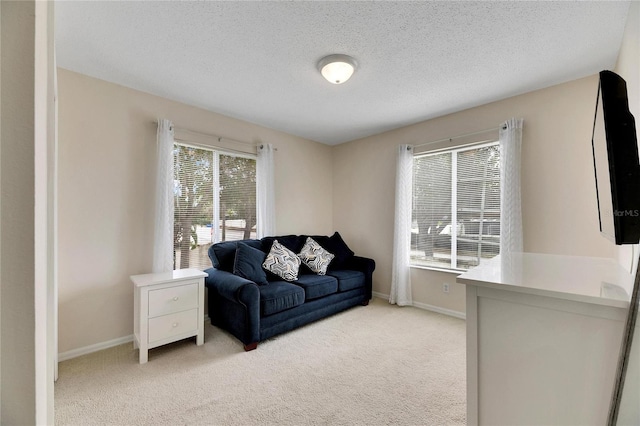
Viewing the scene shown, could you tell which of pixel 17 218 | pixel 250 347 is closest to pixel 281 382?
pixel 250 347

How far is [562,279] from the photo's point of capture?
114 cm

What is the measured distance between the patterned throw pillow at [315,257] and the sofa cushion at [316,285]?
180mm

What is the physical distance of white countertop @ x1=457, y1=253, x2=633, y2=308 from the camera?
0.94m

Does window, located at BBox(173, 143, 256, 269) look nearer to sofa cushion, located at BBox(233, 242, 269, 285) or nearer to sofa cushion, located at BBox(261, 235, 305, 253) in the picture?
sofa cushion, located at BBox(261, 235, 305, 253)

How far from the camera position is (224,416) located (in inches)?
67.6

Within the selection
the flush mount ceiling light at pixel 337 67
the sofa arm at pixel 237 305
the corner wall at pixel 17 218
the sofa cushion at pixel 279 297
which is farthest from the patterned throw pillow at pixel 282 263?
the corner wall at pixel 17 218

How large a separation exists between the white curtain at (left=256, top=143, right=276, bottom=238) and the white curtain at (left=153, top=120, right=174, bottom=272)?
116cm

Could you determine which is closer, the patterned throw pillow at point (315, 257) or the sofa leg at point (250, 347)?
the sofa leg at point (250, 347)

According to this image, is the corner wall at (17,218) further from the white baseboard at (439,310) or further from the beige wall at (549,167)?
the white baseboard at (439,310)

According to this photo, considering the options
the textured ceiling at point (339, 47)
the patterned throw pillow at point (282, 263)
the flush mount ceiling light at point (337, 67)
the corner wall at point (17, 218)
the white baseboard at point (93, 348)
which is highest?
the textured ceiling at point (339, 47)

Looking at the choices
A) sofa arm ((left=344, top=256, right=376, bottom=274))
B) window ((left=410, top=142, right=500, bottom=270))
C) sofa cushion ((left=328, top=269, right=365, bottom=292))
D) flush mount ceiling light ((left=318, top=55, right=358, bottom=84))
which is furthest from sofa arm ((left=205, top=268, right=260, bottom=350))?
window ((left=410, top=142, right=500, bottom=270))

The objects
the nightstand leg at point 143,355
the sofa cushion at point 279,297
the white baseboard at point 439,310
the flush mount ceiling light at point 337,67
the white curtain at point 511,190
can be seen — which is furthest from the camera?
the white baseboard at point 439,310

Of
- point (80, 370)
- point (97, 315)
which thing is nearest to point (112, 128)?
point (97, 315)

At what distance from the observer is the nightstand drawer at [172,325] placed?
236 cm
